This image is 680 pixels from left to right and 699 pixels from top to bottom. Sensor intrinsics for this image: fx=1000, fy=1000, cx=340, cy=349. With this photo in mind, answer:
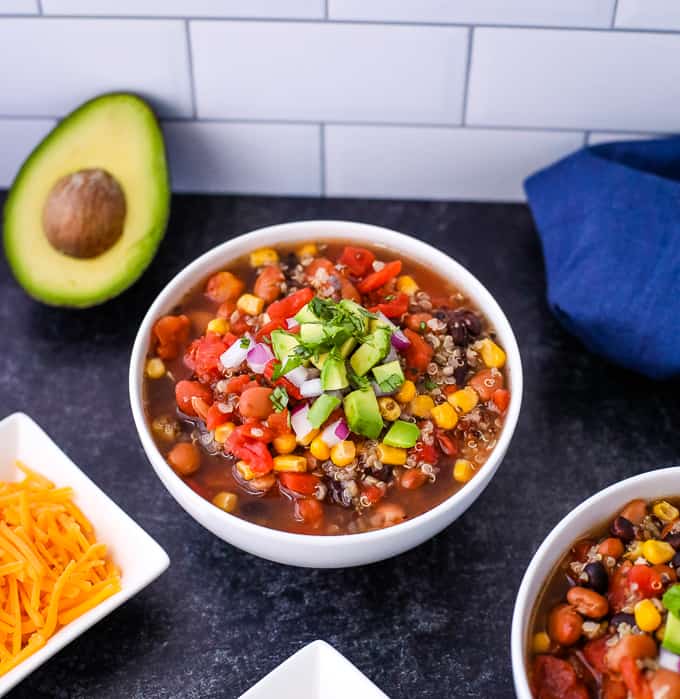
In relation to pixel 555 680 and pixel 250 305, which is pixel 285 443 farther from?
pixel 555 680

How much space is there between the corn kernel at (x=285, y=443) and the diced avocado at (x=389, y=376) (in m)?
0.15

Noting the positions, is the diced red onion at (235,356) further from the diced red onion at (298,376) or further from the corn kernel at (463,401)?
the corn kernel at (463,401)

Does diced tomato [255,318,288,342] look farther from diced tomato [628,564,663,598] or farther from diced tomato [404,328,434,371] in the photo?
diced tomato [628,564,663,598]

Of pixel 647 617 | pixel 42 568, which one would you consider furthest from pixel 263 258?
pixel 647 617

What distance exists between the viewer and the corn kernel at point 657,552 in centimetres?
132

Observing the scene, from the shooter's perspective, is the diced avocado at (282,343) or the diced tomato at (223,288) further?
the diced tomato at (223,288)

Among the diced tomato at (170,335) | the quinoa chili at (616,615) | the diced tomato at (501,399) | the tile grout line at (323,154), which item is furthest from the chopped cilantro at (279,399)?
the tile grout line at (323,154)

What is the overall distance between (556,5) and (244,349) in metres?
0.82

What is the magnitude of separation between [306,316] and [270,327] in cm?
10

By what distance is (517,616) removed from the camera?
1.24 metres

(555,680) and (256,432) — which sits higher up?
(256,432)

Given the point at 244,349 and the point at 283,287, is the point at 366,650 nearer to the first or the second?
the point at 244,349

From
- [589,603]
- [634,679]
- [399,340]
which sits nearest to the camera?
[634,679]

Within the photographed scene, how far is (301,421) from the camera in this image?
1.45m
